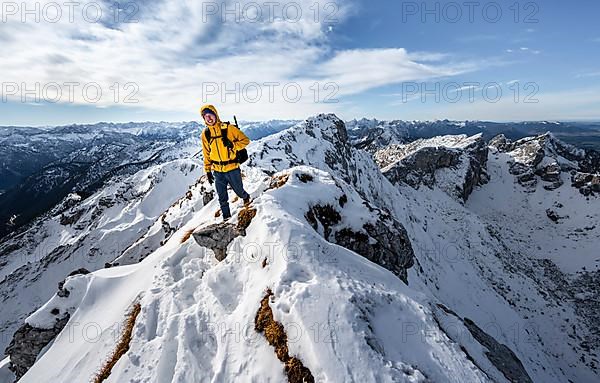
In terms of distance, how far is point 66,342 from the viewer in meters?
11.4

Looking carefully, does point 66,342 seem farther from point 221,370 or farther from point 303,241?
point 303,241

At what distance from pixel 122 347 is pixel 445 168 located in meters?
73.2

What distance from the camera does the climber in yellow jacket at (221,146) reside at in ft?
39.8

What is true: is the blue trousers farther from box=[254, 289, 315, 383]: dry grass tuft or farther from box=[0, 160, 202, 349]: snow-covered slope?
box=[0, 160, 202, 349]: snow-covered slope

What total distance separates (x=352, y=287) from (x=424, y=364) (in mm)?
2519

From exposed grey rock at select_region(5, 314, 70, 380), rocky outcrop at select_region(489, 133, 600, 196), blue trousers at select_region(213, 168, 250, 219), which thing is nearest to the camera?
exposed grey rock at select_region(5, 314, 70, 380)

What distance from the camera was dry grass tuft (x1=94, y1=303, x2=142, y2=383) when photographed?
866cm

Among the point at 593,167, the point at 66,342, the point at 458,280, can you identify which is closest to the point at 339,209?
the point at 66,342

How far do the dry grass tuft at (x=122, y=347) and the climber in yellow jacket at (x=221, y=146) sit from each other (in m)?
5.61

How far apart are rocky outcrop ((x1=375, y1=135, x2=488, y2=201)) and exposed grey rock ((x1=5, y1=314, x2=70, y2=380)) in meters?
56.5

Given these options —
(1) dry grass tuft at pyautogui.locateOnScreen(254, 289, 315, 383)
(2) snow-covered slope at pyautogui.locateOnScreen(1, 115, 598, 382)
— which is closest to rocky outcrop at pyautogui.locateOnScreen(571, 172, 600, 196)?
(2) snow-covered slope at pyautogui.locateOnScreen(1, 115, 598, 382)

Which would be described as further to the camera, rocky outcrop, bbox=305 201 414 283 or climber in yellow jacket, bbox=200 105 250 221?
rocky outcrop, bbox=305 201 414 283

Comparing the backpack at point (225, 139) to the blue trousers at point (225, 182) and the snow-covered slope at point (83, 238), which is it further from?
the snow-covered slope at point (83, 238)

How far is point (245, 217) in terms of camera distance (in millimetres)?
12594
